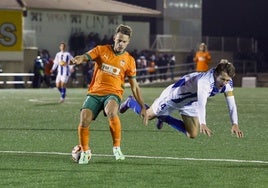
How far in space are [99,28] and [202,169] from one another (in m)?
49.3

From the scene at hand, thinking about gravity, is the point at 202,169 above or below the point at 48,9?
below

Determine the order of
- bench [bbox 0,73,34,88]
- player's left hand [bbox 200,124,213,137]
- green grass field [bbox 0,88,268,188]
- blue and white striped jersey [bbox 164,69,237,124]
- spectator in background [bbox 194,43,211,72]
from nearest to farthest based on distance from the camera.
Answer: green grass field [bbox 0,88,268,188], player's left hand [bbox 200,124,213,137], blue and white striped jersey [bbox 164,69,237,124], spectator in background [bbox 194,43,211,72], bench [bbox 0,73,34,88]

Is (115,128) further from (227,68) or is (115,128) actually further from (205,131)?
(227,68)

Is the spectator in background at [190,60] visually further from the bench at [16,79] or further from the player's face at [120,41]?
the player's face at [120,41]

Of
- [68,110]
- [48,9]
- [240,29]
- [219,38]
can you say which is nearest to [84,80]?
[48,9]

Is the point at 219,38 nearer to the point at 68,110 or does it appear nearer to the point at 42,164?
the point at 68,110

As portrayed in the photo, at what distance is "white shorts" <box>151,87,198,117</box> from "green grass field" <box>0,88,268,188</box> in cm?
62

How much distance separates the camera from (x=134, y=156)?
45.4ft

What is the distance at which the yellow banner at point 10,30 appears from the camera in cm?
5219

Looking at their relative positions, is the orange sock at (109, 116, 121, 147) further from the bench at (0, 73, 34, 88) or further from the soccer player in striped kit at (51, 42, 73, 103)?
the bench at (0, 73, 34, 88)

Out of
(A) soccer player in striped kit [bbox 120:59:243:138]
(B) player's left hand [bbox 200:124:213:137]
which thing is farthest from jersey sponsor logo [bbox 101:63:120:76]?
(B) player's left hand [bbox 200:124:213:137]

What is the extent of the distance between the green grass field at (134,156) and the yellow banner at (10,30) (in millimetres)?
29271

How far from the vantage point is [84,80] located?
172 feet

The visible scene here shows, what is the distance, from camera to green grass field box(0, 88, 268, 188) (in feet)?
35.7
